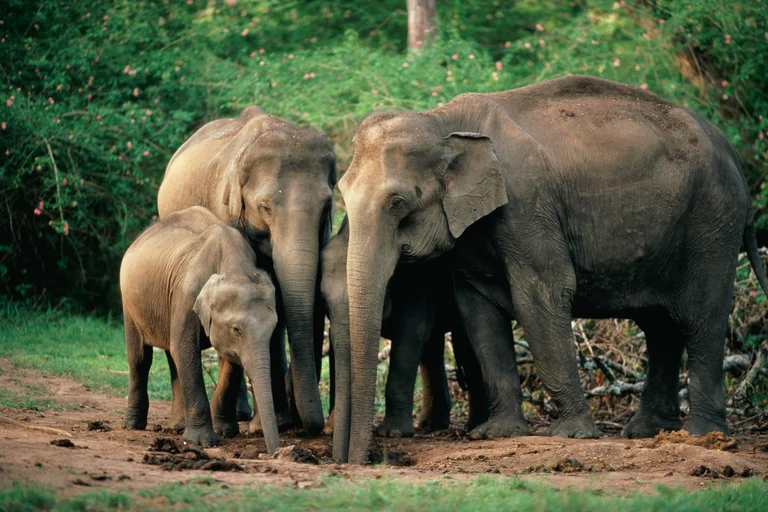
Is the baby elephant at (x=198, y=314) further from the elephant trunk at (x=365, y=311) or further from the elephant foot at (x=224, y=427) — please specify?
the elephant trunk at (x=365, y=311)

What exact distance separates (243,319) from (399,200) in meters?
1.43

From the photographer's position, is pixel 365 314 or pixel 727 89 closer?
pixel 365 314

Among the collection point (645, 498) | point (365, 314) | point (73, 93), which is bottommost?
point (645, 498)

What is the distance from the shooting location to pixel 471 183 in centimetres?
894

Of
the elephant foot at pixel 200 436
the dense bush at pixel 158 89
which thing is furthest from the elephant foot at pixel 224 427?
the dense bush at pixel 158 89

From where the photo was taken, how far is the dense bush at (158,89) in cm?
1430

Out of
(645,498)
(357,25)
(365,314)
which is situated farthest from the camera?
(357,25)

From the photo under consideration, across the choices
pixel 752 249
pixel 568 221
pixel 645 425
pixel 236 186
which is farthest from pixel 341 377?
pixel 752 249

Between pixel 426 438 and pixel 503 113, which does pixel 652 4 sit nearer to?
pixel 503 113

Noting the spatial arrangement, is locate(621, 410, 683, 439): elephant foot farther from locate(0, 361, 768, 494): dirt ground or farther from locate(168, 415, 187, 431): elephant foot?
locate(168, 415, 187, 431): elephant foot

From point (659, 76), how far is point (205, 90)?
227 inches

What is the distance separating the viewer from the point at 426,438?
30.9ft

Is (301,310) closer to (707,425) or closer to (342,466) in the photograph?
(342,466)

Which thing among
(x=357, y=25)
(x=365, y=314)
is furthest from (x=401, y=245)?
(x=357, y=25)
